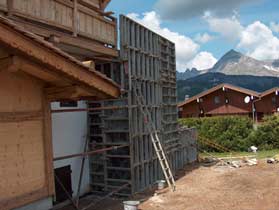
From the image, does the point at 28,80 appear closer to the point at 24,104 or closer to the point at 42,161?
the point at 24,104

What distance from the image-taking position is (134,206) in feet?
30.2

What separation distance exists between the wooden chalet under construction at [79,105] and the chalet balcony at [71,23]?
0.03 m

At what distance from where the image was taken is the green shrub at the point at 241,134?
2459cm

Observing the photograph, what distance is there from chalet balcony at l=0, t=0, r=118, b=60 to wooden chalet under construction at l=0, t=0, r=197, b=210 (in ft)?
0.09

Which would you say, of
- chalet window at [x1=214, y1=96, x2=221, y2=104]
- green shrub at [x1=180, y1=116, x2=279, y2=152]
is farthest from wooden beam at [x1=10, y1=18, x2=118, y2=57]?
chalet window at [x1=214, y1=96, x2=221, y2=104]

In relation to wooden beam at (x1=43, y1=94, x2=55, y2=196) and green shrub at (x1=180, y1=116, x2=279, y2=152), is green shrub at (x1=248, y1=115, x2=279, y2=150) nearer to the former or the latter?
green shrub at (x1=180, y1=116, x2=279, y2=152)

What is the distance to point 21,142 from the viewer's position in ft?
17.3

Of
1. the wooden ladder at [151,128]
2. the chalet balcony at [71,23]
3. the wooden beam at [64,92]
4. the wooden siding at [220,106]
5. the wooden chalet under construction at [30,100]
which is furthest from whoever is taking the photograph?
the wooden siding at [220,106]

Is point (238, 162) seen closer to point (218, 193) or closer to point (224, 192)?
point (224, 192)

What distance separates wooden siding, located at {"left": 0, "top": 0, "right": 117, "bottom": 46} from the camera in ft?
26.3

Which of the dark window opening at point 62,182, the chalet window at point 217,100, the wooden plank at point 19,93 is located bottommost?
the dark window opening at point 62,182

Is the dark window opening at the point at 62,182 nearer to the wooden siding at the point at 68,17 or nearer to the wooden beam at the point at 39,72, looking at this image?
the wooden siding at the point at 68,17

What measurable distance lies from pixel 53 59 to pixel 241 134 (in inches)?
852

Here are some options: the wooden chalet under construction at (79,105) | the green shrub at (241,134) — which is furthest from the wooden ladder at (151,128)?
the green shrub at (241,134)
